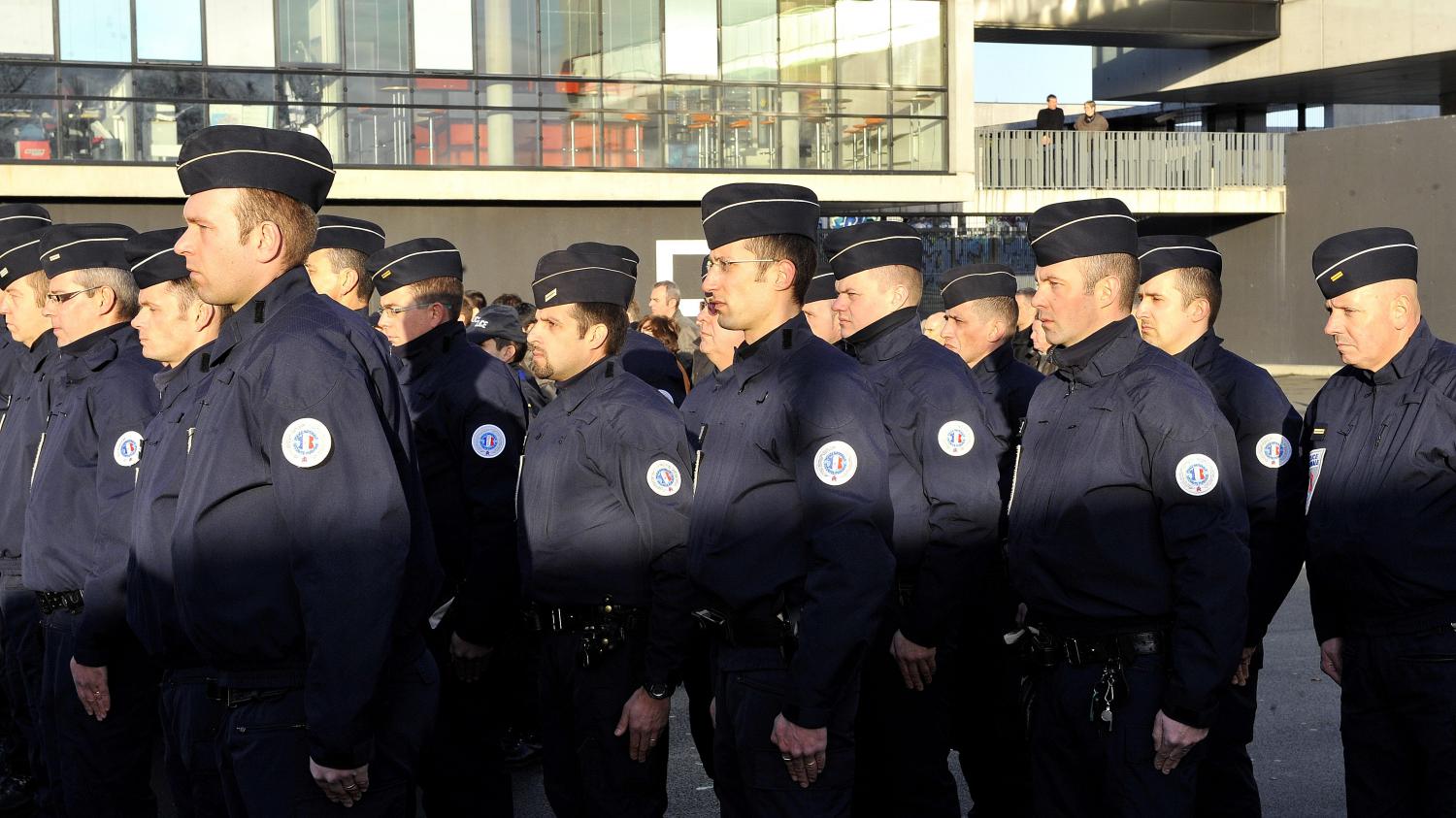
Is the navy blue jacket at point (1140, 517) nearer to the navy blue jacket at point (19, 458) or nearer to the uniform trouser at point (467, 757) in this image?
the uniform trouser at point (467, 757)

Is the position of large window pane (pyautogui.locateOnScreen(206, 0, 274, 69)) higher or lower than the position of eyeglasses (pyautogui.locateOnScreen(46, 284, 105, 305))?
higher

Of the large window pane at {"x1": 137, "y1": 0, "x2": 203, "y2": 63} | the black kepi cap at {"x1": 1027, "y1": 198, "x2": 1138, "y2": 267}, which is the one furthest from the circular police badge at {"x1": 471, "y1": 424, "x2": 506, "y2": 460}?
the large window pane at {"x1": 137, "y1": 0, "x2": 203, "y2": 63}

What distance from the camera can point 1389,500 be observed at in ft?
14.3

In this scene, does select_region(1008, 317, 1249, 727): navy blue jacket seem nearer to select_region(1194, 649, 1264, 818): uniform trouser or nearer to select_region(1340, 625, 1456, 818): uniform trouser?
select_region(1340, 625, 1456, 818): uniform trouser

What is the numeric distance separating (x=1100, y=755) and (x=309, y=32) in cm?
1991

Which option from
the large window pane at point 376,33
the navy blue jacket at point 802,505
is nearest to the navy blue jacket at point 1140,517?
the navy blue jacket at point 802,505

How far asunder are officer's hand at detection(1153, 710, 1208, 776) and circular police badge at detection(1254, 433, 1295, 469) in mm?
1595

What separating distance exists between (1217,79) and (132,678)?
3120cm

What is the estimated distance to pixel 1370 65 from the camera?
30.5 metres

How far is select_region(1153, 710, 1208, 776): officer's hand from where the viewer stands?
366 centimetres

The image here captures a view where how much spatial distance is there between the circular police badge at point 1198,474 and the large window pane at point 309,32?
19.7 metres

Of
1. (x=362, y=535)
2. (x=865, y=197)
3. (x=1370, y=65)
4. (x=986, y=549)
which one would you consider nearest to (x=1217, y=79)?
(x=1370, y=65)

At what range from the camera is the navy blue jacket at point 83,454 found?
188 inches

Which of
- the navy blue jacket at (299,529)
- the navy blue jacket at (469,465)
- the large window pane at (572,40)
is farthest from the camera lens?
the large window pane at (572,40)
